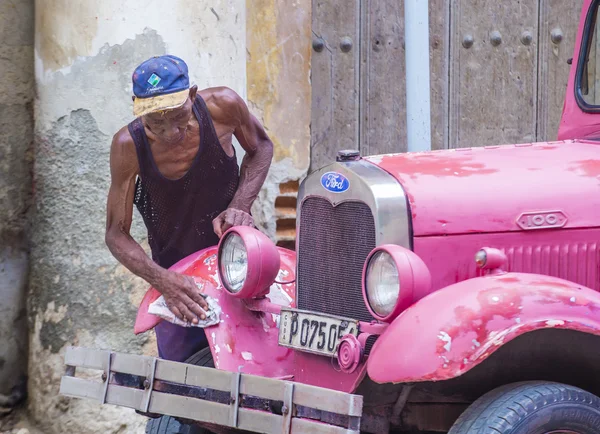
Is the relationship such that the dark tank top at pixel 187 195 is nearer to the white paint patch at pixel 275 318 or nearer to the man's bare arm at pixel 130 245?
the man's bare arm at pixel 130 245

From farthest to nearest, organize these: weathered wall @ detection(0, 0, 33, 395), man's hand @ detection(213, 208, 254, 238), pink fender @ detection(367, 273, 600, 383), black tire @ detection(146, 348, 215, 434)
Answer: weathered wall @ detection(0, 0, 33, 395) → black tire @ detection(146, 348, 215, 434) → man's hand @ detection(213, 208, 254, 238) → pink fender @ detection(367, 273, 600, 383)

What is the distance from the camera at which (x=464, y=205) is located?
3.44 meters

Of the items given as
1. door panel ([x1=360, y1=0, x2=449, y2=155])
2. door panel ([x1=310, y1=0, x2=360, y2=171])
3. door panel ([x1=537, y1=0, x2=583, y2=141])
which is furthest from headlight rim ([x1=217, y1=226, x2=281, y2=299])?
door panel ([x1=537, y1=0, x2=583, y2=141])

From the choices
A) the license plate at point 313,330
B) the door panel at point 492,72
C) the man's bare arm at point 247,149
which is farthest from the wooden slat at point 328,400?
the door panel at point 492,72

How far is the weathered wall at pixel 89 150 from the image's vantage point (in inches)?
211

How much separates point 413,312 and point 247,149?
1610mm

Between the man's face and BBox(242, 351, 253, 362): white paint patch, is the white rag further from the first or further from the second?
the man's face

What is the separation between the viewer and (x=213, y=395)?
368cm

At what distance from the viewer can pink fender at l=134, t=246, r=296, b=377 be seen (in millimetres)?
3859

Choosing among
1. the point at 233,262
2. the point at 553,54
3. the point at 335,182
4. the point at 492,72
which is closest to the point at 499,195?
the point at 335,182

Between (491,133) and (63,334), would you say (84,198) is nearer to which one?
(63,334)

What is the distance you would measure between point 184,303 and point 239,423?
0.68 m

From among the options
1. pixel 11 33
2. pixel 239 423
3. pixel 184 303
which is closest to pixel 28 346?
pixel 11 33

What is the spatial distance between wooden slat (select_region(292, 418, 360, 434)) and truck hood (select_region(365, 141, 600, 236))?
66cm
